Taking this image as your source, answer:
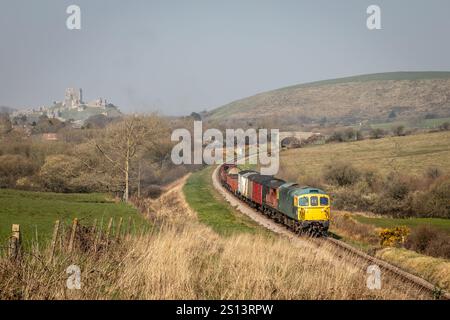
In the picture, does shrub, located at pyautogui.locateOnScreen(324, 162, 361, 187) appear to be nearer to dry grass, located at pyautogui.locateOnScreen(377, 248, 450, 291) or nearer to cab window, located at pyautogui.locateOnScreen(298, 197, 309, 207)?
cab window, located at pyautogui.locateOnScreen(298, 197, 309, 207)

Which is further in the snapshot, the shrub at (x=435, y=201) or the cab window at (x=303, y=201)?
the shrub at (x=435, y=201)

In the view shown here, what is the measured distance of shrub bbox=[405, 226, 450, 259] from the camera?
32.2 metres

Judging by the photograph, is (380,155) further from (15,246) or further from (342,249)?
(15,246)

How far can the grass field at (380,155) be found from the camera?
244ft

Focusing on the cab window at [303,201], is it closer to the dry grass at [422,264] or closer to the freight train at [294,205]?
the freight train at [294,205]

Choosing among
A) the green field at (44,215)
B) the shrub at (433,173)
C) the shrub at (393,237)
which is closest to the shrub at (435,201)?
the shrub at (433,173)

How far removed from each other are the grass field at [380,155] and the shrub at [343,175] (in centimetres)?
458

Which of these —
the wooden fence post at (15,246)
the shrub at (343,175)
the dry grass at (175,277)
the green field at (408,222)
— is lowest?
the green field at (408,222)

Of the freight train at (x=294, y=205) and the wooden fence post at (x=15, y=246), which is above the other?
the wooden fence post at (x=15, y=246)

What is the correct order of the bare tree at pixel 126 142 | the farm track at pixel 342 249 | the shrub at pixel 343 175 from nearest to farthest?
the farm track at pixel 342 249 < the bare tree at pixel 126 142 < the shrub at pixel 343 175

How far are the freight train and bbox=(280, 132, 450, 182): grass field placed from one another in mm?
29657

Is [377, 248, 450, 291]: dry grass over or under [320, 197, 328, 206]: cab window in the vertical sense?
under

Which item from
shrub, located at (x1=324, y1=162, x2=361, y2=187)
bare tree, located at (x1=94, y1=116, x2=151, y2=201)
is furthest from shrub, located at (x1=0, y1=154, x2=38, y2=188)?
shrub, located at (x1=324, y1=162, x2=361, y2=187)
